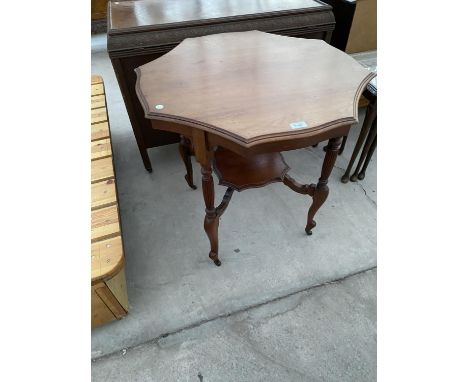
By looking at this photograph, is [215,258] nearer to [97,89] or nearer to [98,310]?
[98,310]

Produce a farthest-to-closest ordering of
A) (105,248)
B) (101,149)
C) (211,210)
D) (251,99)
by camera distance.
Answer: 1. (101,149)
2. (211,210)
3. (105,248)
4. (251,99)

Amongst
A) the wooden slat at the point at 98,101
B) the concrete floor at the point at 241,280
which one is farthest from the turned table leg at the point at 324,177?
the wooden slat at the point at 98,101

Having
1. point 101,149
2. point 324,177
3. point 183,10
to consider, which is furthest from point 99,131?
point 324,177

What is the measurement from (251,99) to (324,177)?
1.58 feet

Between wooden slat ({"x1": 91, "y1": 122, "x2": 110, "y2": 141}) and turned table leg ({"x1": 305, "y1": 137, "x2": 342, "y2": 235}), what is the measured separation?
44.6 inches

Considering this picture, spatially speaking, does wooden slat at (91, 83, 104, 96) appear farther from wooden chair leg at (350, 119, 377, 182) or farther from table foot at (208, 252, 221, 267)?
wooden chair leg at (350, 119, 377, 182)

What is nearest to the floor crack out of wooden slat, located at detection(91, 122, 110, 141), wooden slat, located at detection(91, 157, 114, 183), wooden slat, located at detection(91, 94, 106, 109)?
wooden slat, located at detection(91, 157, 114, 183)

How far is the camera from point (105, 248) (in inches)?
42.6

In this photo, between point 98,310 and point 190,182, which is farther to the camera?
point 190,182

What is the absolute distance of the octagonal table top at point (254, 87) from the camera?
89 centimetres

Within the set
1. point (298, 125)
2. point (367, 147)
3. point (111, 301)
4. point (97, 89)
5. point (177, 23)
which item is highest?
point (177, 23)

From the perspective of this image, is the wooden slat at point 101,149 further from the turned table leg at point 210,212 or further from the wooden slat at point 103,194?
the turned table leg at point 210,212

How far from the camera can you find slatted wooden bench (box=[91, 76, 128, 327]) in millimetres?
1037

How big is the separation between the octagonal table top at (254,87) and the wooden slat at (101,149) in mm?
524
